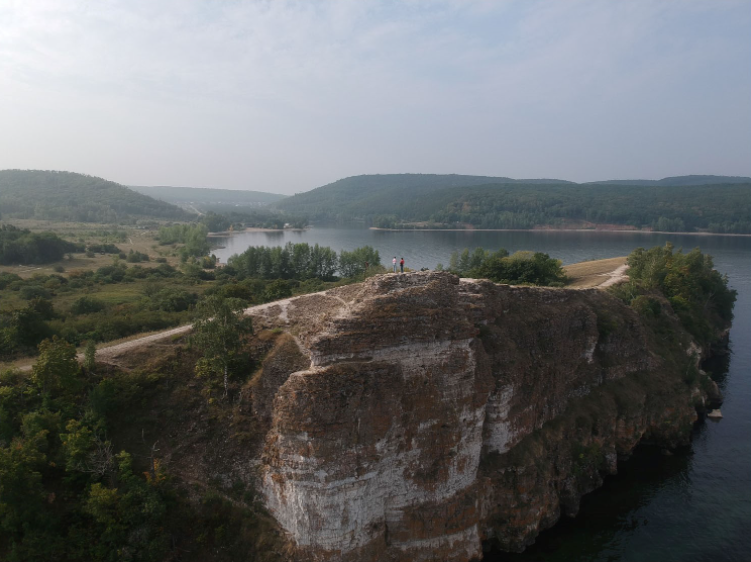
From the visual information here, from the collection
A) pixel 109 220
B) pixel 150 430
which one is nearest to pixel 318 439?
pixel 150 430

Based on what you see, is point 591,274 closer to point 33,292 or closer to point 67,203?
point 33,292

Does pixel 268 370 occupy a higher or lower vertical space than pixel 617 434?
higher

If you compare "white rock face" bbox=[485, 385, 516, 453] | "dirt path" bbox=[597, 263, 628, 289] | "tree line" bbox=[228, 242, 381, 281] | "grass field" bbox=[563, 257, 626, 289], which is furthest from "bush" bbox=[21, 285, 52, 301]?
"dirt path" bbox=[597, 263, 628, 289]

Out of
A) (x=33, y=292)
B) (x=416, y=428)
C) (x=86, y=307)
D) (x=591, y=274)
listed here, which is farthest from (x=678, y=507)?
(x=33, y=292)

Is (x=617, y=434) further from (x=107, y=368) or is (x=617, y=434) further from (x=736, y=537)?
(x=107, y=368)

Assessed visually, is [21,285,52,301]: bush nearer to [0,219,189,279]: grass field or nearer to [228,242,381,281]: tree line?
[0,219,189,279]: grass field

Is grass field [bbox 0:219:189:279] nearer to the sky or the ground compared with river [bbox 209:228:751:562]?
nearer to the sky
